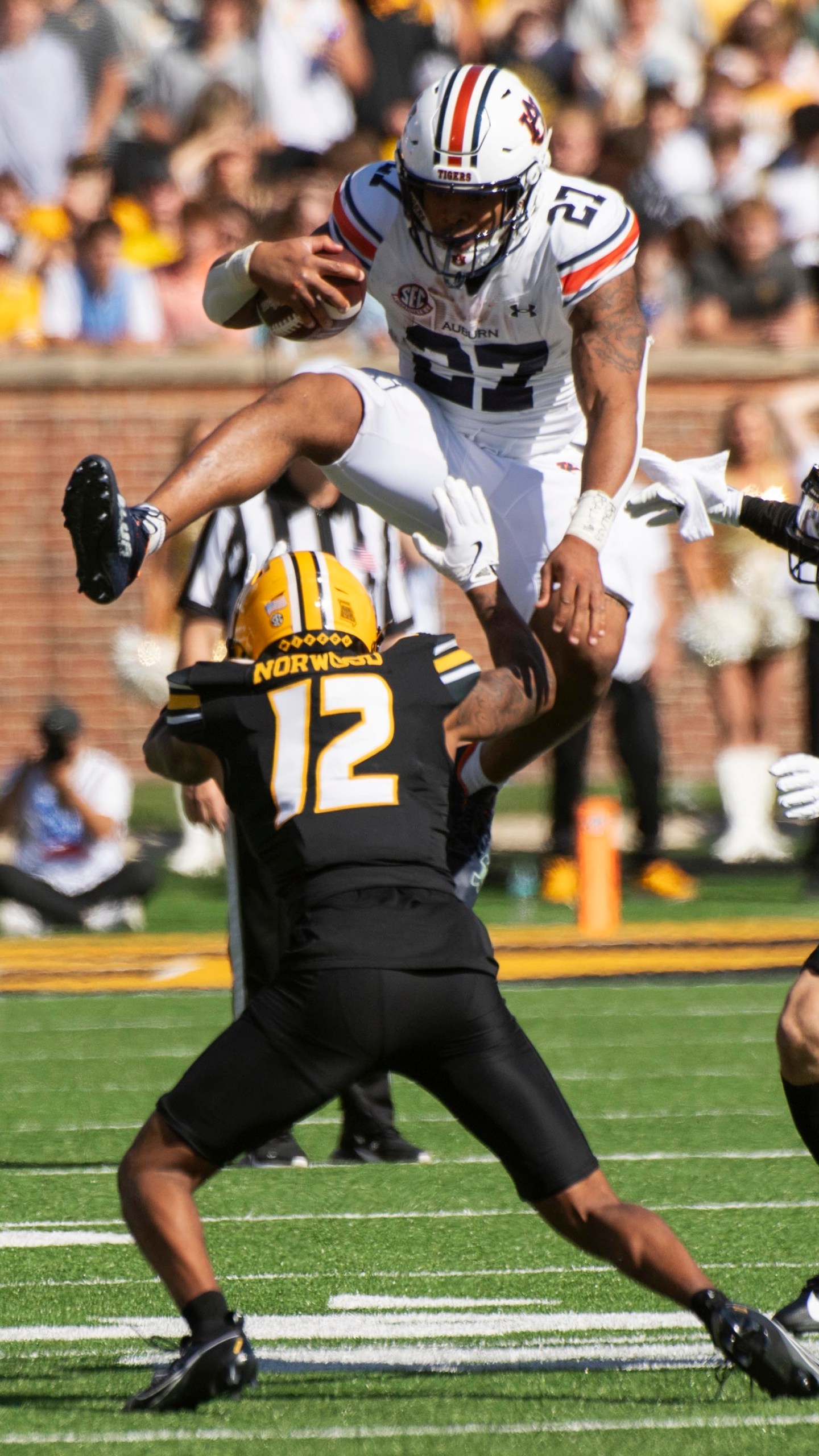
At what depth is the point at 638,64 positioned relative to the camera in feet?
51.9

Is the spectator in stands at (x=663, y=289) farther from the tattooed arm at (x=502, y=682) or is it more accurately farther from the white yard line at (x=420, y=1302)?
the white yard line at (x=420, y=1302)

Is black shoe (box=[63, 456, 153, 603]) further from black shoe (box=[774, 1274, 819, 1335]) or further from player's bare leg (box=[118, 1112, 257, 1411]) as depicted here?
black shoe (box=[774, 1274, 819, 1335])

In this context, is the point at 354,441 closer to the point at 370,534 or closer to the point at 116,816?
the point at 370,534

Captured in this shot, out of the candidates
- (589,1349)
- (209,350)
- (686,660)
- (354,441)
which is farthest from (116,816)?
(589,1349)

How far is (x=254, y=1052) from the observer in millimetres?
3637

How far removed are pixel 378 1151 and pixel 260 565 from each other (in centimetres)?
163

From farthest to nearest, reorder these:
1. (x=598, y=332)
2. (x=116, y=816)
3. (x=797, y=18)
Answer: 1. (x=797, y=18)
2. (x=116, y=816)
3. (x=598, y=332)

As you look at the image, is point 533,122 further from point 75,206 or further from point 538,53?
point 538,53

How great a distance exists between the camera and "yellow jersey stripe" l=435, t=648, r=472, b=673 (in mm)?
4012

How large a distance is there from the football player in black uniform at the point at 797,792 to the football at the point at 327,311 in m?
0.84

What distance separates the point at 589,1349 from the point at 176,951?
6.24 m

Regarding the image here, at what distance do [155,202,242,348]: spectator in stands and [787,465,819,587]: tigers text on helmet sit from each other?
1018 cm

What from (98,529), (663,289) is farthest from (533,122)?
(663,289)

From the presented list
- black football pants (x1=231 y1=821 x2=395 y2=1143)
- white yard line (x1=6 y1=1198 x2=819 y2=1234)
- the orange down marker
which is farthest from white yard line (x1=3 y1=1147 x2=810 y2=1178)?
the orange down marker
